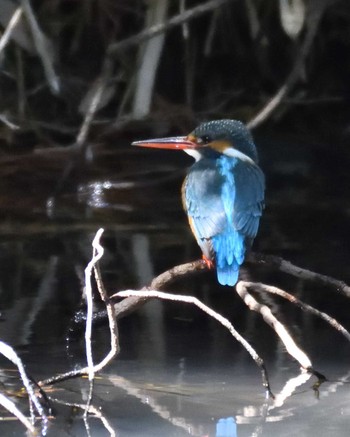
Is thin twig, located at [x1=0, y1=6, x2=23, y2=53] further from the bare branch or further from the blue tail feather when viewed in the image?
the bare branch

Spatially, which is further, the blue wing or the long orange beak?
the long orange beak

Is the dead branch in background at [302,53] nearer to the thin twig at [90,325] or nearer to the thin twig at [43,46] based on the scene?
the thin twig at [43,46]

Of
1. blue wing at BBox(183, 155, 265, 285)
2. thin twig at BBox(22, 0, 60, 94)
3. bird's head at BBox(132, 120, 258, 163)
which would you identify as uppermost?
thin twig at BBox(22, 0, 60, 94)

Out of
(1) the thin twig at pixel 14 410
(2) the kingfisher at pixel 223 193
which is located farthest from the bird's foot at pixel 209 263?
(1) the thin twig at pixel 14 410

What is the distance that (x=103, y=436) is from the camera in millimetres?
2631

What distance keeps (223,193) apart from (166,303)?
62 cm

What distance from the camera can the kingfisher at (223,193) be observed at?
11.3ft

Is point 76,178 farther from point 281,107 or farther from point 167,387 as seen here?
point 167,387

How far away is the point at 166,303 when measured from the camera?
4113mm

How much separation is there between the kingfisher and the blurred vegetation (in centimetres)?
196

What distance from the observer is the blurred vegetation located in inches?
243

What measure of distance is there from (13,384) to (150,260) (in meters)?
1.88

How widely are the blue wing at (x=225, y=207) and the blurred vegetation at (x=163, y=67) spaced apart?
2116 millimetres

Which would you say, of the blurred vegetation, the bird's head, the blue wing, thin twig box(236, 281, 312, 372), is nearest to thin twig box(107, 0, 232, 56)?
the blurred vegetation
